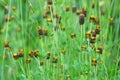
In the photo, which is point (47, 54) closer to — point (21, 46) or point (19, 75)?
point (19, 75)

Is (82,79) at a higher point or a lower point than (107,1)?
lower

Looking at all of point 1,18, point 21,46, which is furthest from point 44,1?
point 1,18

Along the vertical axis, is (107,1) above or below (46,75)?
above

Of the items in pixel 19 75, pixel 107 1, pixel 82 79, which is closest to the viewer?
pixel 82 79

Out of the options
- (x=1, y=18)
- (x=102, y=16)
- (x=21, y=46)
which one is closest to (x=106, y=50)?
(x=102, y=16)

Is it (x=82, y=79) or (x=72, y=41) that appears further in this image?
(x=72, y=41)

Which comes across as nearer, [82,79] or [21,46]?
[82,79]

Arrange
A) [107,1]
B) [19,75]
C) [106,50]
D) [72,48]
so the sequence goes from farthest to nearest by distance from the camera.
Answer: [107,1] < [106,50] < [72,48] < [19,75]

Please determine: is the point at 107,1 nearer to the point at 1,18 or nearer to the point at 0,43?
the point at 0,43

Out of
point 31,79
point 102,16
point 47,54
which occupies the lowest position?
point 31,79
